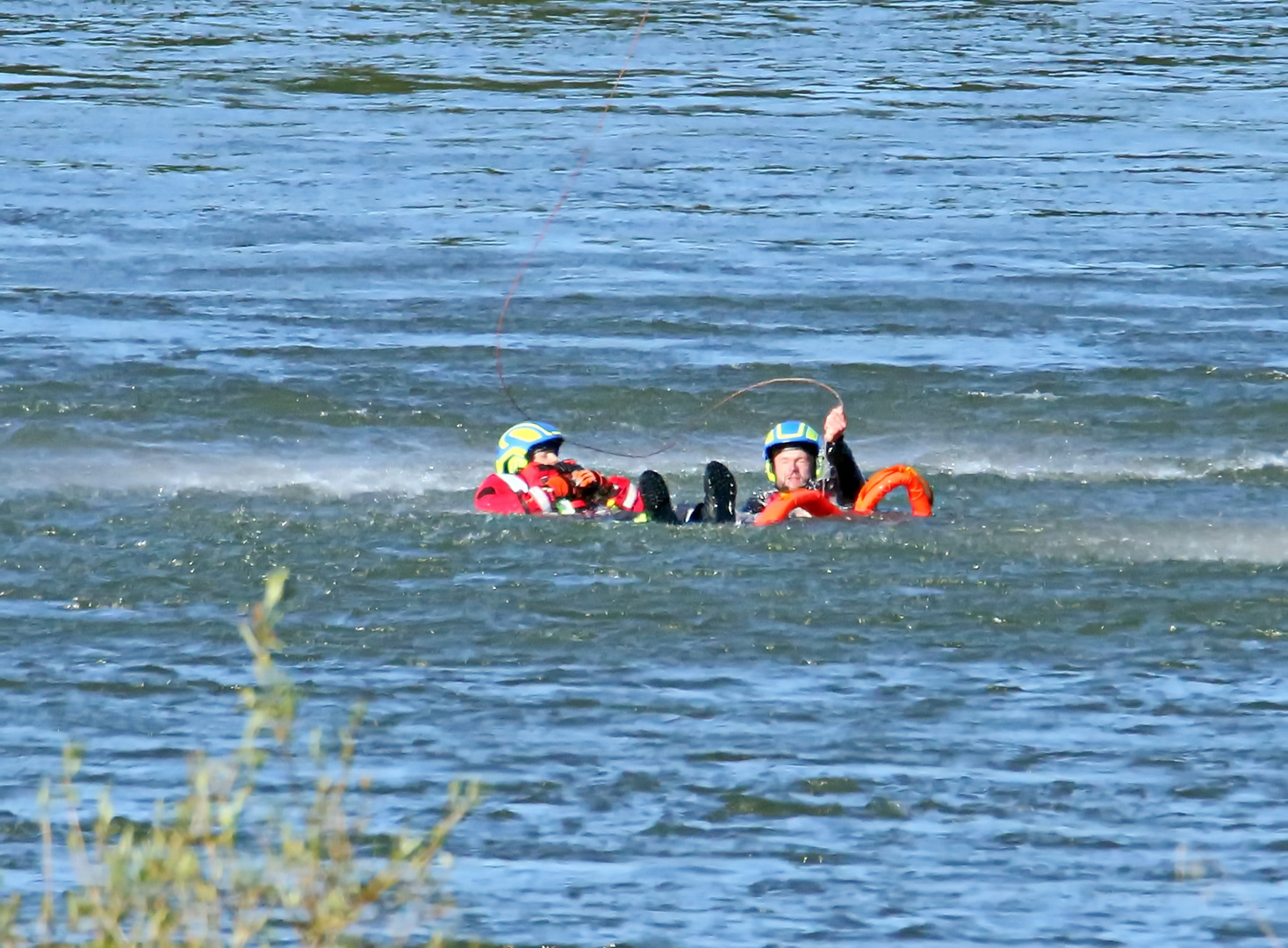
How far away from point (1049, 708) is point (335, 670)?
3392 mm

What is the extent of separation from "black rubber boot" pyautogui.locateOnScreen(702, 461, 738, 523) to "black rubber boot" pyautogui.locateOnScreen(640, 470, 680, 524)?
280mm

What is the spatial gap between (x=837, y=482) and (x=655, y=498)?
148 centimetres

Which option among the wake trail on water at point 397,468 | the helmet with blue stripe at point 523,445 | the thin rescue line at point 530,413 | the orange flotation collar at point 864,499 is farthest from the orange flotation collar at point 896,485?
the helmet with blue stripe at point 523,445

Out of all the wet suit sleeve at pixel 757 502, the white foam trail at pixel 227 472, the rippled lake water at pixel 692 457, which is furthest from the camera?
the white foam trail at pixel 227 472

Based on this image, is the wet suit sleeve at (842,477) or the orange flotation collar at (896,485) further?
the wet suit sleeve at (842,477)

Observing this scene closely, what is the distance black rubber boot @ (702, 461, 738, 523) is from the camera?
45.9ft

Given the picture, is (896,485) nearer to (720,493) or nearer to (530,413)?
(720,493)

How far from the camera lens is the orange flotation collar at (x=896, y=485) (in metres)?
14.1

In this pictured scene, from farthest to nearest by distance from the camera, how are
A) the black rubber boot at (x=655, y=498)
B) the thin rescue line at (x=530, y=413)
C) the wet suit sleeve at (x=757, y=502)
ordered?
the thin rescue line at (x=530, y=413) < the wet suit sleeve at (x=757, y=502) < the black rubber boot at (x=655, y=498)

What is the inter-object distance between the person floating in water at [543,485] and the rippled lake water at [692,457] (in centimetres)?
32

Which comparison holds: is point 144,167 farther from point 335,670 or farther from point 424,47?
point 335,670

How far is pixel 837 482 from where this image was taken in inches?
579

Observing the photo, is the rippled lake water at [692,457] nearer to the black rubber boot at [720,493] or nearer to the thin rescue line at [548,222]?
the thin rescue line at [548,222]

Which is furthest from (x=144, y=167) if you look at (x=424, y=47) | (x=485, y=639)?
(x=485, y=639)
